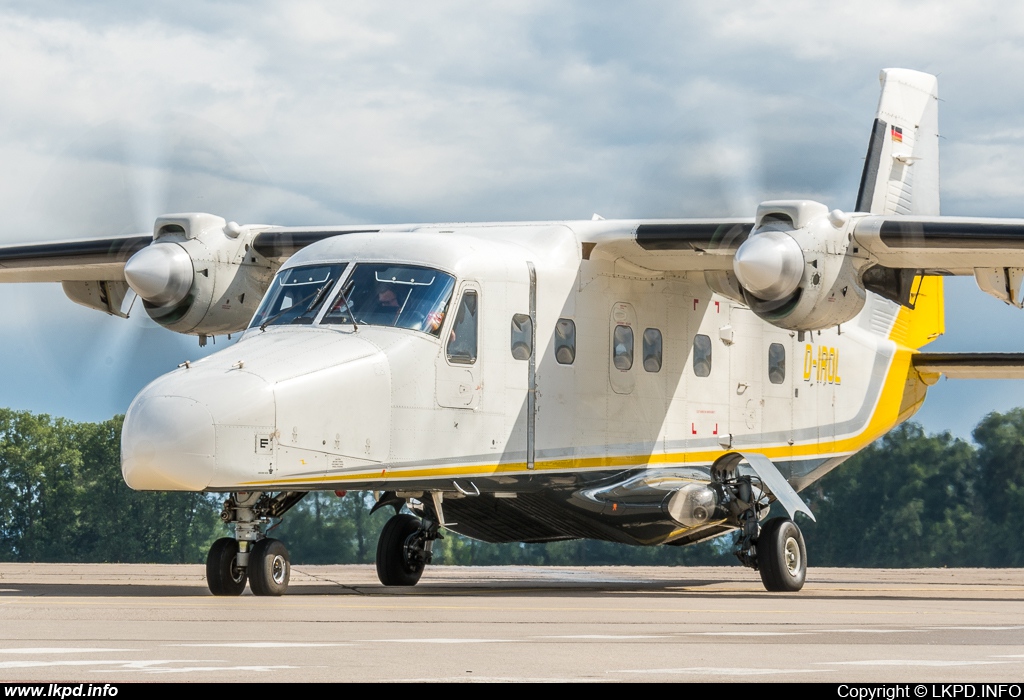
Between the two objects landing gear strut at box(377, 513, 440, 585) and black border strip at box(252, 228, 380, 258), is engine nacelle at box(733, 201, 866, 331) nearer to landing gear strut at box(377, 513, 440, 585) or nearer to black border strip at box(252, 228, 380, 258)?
landing gear strut at box(377, 513, 440, 585)

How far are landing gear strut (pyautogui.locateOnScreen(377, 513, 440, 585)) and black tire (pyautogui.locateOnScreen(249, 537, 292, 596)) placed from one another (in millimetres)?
3935

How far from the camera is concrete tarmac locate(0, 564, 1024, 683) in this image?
629 centimetres

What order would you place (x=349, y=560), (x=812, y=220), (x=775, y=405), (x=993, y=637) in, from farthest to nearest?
(x=349, y=560) → (x=775, y=405) → (x=812, y=220) → (x=993, y=637)

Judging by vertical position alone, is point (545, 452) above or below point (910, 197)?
below

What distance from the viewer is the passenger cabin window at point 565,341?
1578cm

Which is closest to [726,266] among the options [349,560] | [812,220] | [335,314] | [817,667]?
[812,220]

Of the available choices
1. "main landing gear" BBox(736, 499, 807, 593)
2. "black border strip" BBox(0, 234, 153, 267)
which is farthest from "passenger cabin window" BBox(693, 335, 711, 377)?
"black border strip" BBox(0, 234, 153, 267)

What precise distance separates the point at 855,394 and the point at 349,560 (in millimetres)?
35550

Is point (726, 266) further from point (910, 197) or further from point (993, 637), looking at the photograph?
point (993, 637)

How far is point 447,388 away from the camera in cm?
1445

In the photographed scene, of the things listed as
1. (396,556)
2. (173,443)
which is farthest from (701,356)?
(173,443)

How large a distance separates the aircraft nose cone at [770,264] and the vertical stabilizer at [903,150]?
5.26m

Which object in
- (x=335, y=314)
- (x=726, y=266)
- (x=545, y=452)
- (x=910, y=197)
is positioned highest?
(x=910, y=197)

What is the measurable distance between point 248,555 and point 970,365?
11.4 m
